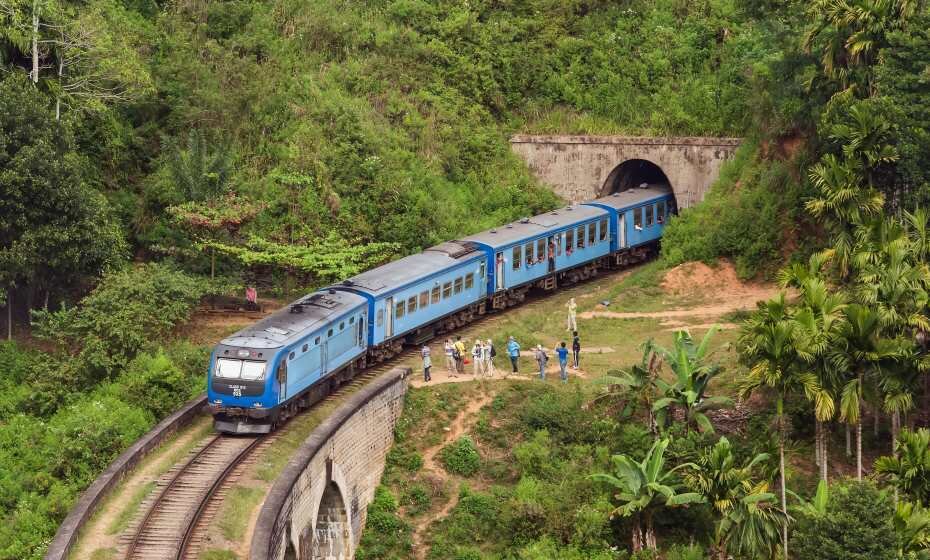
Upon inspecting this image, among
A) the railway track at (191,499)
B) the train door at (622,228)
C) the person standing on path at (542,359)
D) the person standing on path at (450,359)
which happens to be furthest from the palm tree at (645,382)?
the train door at (622,228)

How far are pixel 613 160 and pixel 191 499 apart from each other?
27173 mm

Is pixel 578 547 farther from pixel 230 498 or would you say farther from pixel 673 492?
pixel 230 498

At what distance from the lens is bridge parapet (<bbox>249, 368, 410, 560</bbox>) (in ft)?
78.5

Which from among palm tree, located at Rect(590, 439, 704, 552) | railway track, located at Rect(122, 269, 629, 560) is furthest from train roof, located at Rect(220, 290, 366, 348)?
palm tree, located at Rect(590, 439, 704, 552)

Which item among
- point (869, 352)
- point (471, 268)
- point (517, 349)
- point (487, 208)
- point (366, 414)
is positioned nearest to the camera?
point (869, 352)

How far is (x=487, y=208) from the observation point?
152 feet

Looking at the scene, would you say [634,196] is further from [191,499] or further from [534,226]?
[191,499]

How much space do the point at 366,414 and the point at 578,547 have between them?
611cm

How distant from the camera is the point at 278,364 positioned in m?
27.7

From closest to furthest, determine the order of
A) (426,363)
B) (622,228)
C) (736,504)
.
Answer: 1. (736,504)
2. (426,363)
3. (622,228)

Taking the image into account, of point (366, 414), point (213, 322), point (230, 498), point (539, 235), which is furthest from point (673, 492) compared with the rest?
point (213, 322)

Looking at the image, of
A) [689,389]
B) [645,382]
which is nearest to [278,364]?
[645,382]

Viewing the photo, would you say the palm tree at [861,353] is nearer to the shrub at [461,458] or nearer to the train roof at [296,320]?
the shrub at [461,458]

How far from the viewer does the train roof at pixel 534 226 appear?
38.8 metres
